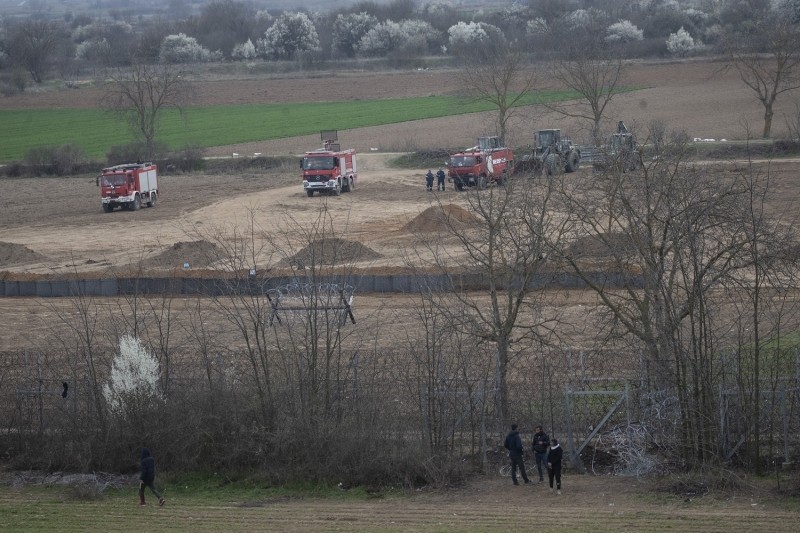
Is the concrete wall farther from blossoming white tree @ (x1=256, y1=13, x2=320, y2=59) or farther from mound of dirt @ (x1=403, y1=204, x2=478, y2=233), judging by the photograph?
blossoming white tree @ (x1=256, y1=13, x2=320, y2=59)

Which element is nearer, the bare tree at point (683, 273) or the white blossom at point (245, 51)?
the bare tree at point (683, 273)

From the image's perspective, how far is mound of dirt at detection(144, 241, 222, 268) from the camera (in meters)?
37.4

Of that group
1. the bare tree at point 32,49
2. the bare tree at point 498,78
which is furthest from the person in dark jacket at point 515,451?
the bare tree at point 32,49

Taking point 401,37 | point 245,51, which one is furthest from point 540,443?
point 245,51

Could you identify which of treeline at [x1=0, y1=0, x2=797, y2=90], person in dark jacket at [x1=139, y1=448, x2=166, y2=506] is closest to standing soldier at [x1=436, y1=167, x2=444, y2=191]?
person in dark jacket at [x1=139, y1=448, x2=166, y2=506]

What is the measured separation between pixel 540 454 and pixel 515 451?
1.40 ft

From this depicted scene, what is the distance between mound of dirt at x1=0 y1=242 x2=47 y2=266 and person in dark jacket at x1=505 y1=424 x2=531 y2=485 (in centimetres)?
2724

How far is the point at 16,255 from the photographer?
39938 millimetres

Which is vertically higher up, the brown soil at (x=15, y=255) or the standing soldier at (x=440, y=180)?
the standing soldier at (x=440, y=180)

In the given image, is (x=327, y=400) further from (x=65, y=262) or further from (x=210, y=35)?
(x=210, y=35)

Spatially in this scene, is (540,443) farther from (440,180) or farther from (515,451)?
(440,180)

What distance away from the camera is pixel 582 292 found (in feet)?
98.6

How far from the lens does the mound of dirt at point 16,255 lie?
3944 cm

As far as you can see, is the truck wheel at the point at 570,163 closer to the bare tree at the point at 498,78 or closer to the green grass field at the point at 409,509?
the bare tree at the point at 498,78
